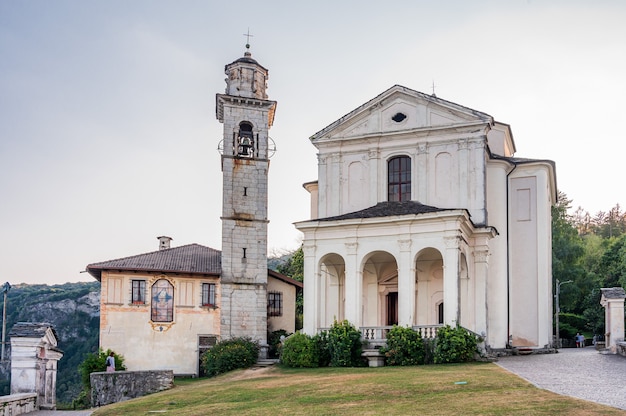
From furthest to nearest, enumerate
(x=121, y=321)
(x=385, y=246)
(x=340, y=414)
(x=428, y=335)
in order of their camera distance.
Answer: (x=121, y=321)
(x=385, y=246)
(x=428, y=335)
(x=340, y=414)

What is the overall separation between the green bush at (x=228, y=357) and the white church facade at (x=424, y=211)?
3928 mm

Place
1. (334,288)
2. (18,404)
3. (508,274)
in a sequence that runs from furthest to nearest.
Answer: (334,288) < (508,274) < (18,404)

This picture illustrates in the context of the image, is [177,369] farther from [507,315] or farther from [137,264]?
[507,315]

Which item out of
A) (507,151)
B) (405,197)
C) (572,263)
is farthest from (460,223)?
(572,263)

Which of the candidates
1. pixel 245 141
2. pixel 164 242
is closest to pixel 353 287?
pixel 245 141

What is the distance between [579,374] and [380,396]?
6.78 meters

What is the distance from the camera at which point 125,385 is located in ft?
87.6

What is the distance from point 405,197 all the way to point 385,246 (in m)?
4.54

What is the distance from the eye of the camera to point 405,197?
32.8 meters

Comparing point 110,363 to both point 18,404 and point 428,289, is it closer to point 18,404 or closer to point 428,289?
point 18,404

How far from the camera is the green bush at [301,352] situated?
27.8 m

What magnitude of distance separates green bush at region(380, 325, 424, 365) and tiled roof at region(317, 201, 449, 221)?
4746 millimetres

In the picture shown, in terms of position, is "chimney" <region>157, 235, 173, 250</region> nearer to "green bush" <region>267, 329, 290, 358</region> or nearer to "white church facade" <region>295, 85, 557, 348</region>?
"green bush" <region>267, 329, 290, 358</region>

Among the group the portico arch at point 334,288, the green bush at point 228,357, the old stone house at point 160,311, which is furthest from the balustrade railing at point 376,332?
the old stone house at point 160,311
